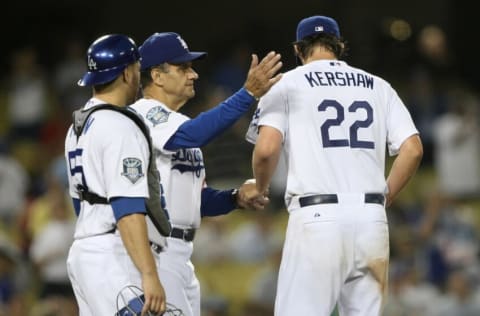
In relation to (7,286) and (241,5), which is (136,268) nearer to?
(7,286)

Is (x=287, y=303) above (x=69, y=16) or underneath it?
underneath

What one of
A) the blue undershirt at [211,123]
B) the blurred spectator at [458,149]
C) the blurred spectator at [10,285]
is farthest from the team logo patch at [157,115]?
the blurred spectator at [458,149]

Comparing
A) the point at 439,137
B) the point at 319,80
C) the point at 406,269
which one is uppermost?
the point at 319,80

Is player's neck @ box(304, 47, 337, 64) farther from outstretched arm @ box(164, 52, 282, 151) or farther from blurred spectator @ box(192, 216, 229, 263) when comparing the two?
blurred spectator @ box(192, 216, 229, 263)

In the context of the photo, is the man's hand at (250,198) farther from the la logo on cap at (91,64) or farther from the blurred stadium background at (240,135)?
the blurred stadium background at (240,135)

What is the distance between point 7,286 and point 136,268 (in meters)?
5.86

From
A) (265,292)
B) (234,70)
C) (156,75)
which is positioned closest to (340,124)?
(156,75)

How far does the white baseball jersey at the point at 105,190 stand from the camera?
19.1ft

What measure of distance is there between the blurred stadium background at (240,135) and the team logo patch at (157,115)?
4164 millimetres

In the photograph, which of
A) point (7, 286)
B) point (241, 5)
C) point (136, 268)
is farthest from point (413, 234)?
point (136, 268)

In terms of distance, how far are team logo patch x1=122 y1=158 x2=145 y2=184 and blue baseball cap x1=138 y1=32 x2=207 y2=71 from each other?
3.54ft

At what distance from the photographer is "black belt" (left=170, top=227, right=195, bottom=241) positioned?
6609 millimetres

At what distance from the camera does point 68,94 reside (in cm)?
1538

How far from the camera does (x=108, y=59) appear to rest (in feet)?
19.8
